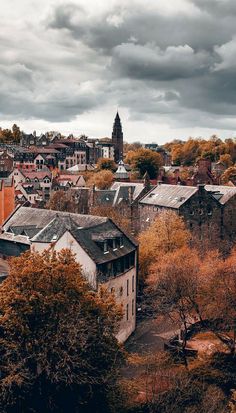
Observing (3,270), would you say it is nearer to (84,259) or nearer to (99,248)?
(84,259)

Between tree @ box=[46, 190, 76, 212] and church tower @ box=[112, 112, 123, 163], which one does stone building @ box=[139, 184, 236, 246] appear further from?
church tower @ box=[112, 112, 123, 163]

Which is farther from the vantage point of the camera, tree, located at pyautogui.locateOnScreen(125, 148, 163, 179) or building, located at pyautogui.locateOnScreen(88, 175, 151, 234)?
tree, located at pyautogui.locateOnScreen(125, 148, 163, 179)

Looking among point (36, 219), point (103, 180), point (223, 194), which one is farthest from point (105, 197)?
point (103, 180)

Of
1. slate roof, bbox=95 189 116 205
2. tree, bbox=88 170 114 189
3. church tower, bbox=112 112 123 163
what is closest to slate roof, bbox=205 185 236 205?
slate roof, bbox=95 189 116 205

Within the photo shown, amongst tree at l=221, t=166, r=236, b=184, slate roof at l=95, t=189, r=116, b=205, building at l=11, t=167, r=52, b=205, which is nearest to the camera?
slate roof at l=95, t=189, r=116, b=205

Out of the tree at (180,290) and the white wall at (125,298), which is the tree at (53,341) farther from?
the white wall at (125,298)

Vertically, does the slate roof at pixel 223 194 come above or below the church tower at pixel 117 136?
below

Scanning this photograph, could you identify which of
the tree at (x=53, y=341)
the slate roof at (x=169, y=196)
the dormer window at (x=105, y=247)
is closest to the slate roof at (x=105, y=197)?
the slate roof at (x=169, y=196)
